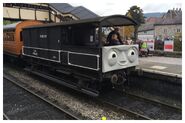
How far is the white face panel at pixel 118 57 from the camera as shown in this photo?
7.73 meters

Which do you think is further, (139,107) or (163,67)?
(163,67)

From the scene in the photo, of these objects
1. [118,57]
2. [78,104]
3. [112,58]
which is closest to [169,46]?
[118,57]

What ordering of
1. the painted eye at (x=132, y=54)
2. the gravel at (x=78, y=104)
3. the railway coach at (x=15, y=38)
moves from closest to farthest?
the gravel at (x=78, y=104) → the painted eye at (x=132, y=54) → the railway coach at (x=15, y=38)

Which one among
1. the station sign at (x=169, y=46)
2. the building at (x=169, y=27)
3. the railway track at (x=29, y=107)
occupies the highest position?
the building at (x=169, y=27)

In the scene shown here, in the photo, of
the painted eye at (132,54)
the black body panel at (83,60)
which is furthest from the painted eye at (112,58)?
the painted eye at (132,54)

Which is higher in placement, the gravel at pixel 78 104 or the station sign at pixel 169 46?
the station sign at pixel 169 46

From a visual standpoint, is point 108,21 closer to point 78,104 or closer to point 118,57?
point 118,57

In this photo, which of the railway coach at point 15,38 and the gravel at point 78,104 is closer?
the gravel at point 78,104

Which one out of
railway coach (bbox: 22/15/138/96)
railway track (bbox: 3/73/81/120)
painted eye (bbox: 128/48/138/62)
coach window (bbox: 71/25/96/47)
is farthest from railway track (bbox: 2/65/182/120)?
coach window (bbox: 71/25/96/47)

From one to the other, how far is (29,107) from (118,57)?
3.93 m

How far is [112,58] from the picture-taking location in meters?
7.94

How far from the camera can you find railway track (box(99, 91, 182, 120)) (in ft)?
23.7

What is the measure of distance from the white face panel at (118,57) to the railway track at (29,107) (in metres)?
2.17

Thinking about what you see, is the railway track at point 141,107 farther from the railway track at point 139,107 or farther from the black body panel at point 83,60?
the black body panel at point 83,60
